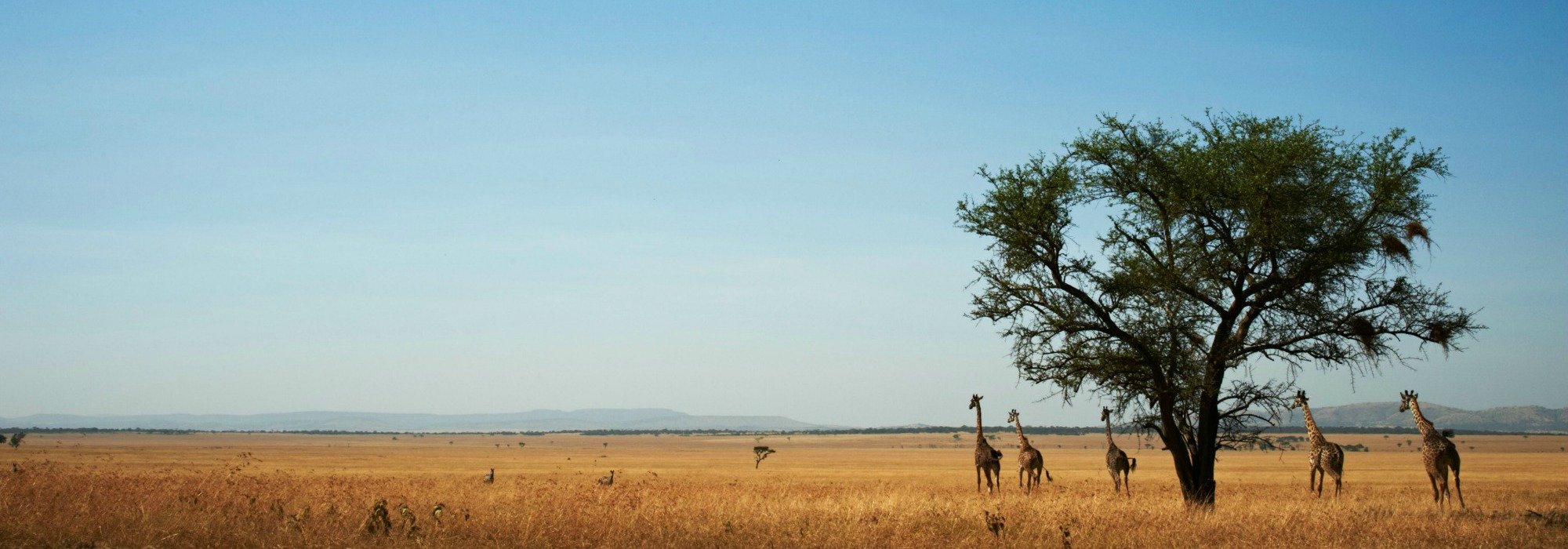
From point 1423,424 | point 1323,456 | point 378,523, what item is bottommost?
point 378,523

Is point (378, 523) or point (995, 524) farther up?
point (378, 523)

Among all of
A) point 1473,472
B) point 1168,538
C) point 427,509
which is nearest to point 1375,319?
point 1168,538

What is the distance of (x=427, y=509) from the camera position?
18.0 meters

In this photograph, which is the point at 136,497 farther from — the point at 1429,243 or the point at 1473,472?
the point at 1473,472

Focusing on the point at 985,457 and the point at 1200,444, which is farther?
the point at 985,457

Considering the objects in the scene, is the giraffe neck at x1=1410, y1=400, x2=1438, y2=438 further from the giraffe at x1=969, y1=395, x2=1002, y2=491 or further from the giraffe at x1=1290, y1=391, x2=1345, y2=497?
the giraffe at x1=969, y1=395, x2=1002, y2=491

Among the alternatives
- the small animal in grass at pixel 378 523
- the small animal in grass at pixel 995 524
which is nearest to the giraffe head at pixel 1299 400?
the small animal in grass at pixel 995 524

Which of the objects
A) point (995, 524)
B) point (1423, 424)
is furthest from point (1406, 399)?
point (995, 524)

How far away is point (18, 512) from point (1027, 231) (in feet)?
54.8

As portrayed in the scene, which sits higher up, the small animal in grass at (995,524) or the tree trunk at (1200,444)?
the tree trunk at (1200,444)

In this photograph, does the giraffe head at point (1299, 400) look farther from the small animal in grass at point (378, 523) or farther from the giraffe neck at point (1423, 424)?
the small animal in grass at point (378, 523)

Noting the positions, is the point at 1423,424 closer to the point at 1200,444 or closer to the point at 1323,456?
the point at 1323,456

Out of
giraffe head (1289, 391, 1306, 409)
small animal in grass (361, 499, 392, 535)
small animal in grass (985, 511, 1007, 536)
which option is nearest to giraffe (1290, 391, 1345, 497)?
giraffe head (1289, 391, 1306, 409)

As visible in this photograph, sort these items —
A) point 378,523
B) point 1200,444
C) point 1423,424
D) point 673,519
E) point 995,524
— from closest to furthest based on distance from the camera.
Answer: point 378,523
point 995,524
point 673,519
point 1200,444
point 1423,424
